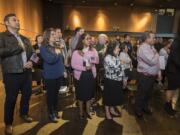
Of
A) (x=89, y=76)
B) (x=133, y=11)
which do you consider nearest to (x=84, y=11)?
(x=133, y=11)

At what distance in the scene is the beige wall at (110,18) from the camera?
13320 mm

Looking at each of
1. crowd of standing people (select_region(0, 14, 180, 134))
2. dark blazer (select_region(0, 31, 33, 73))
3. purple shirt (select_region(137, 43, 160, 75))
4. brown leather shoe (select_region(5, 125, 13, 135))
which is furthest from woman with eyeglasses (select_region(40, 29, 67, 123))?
purple shirt (select_region(137, 43, 160, 75))

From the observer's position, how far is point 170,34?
45.0 ft

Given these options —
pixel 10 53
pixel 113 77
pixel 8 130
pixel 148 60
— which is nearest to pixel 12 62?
pixel 10 53

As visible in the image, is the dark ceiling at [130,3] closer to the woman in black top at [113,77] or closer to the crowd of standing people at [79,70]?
the crowd of standing people at [79,70]

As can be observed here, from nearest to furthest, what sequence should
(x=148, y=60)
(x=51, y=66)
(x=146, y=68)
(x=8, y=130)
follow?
(x=8, y=130) < (x=51, y=66) < (x=148, y=60) < (x=146, y=68)

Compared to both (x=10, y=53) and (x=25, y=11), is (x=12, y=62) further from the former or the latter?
(x=25, y=11)

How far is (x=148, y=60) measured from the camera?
12.4 feet

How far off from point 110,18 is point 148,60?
1016 cm

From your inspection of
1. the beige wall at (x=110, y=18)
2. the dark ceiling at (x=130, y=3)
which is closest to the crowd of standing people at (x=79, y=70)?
the dark ceiling at (x=130, y=3)

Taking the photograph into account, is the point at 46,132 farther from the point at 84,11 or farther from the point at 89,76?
the point at 84,11

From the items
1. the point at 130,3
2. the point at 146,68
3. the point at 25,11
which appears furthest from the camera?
the point at 130,3

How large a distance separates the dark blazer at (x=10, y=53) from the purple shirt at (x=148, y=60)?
1.91 m

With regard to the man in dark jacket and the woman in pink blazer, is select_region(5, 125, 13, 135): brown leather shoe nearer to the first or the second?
the man in dark jacket
